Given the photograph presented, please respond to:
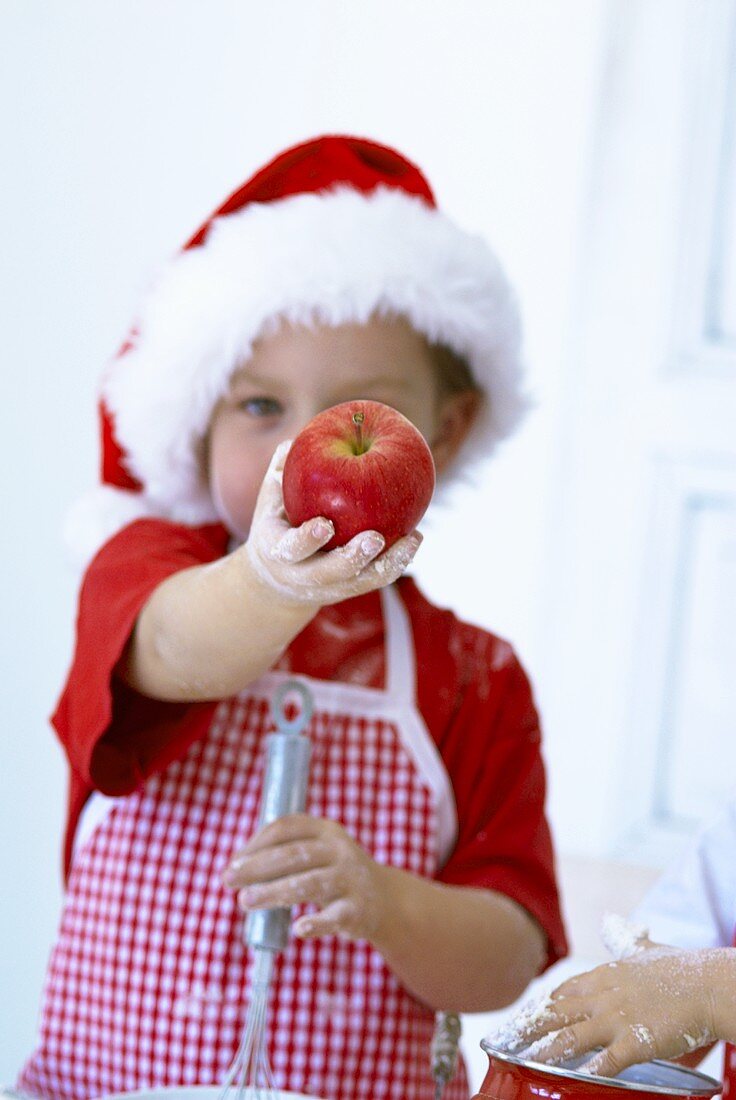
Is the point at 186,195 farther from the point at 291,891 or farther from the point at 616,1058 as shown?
the point at 616,1058

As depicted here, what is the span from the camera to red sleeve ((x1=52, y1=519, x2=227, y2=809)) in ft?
2.57

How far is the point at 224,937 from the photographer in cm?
87

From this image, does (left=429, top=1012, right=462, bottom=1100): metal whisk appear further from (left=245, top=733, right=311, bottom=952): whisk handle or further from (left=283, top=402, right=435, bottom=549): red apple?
(left=283, top=402, right=435, bottom=549): red apple

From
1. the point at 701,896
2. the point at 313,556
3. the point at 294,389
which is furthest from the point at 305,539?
the point at 701,896

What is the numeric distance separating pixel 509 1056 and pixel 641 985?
0.07m

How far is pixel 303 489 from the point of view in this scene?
1.85 feet

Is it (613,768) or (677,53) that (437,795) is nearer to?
(613,768)

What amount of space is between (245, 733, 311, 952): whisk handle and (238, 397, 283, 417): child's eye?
24 cm

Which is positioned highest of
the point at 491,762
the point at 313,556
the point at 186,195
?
the point at 186,195

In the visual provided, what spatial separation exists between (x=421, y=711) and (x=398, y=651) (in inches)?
1.8

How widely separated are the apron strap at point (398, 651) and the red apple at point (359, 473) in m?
0.37

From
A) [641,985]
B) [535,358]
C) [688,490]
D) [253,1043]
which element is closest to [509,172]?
[535,358]

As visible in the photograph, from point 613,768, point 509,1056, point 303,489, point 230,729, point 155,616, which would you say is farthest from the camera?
point 613,768

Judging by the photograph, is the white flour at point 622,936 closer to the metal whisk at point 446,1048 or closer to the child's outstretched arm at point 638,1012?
the child's outstretched arm at point 638,1012
